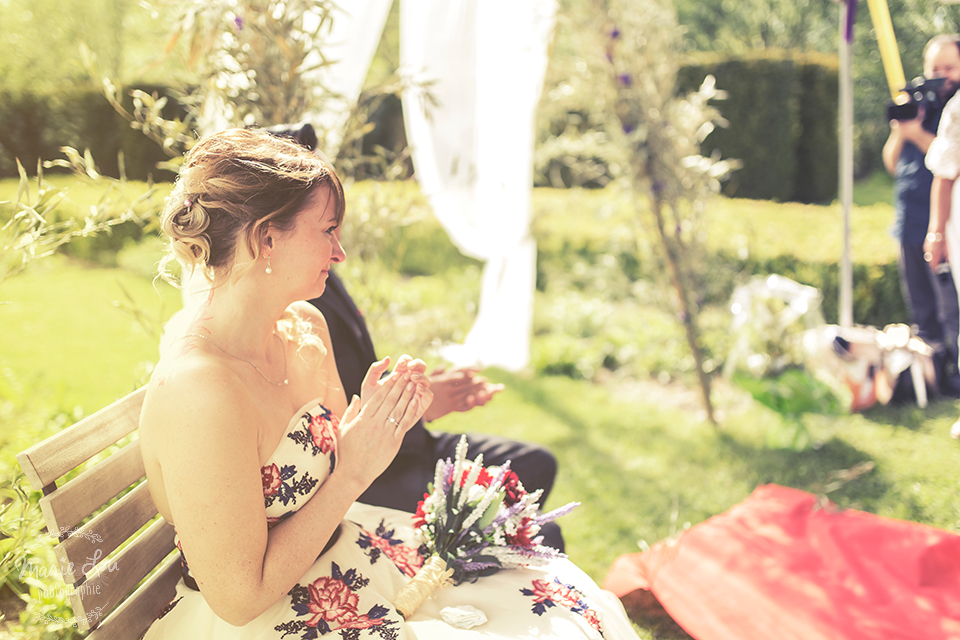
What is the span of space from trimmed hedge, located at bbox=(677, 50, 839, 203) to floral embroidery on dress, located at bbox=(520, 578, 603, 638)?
10.1 metres

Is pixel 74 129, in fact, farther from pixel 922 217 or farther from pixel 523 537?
pixel 523 537

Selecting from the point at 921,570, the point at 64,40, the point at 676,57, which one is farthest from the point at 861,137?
the point at 64,40

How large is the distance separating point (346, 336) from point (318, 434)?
0.73 meters

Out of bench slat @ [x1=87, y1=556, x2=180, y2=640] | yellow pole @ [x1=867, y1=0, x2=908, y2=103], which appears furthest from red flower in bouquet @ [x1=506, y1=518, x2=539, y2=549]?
yellow pole @ [x1=867, y1=0, x2=908, y2=103]

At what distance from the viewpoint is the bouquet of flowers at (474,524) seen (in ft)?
5.08

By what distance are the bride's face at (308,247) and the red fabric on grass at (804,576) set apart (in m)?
1.79

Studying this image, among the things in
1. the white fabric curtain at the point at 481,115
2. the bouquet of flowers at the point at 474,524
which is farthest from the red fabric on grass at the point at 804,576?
the white fabric curtain at the point at 481,115

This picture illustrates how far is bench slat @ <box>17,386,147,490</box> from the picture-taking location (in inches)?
47.4

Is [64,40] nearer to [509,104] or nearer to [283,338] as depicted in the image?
[509,104]

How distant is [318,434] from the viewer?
1438mm

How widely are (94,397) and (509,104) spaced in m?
3.62

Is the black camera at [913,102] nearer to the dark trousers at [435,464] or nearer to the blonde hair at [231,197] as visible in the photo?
the dark trousers at [435,464]

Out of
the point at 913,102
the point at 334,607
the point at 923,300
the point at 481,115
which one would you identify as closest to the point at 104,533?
the point at 334,607

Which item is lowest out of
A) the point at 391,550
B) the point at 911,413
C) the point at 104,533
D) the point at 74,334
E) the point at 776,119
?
the point at 911,413
